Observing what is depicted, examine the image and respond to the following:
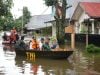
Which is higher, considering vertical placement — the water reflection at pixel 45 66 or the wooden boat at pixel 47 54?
the wooden boat at pixel 47 54

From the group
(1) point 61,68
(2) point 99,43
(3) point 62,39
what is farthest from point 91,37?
(1) point 61,68

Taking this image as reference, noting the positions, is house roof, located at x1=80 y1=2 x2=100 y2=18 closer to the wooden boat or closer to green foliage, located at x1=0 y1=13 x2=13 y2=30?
green foliage, located at x1=0 y1=13 x2=13 y2=30

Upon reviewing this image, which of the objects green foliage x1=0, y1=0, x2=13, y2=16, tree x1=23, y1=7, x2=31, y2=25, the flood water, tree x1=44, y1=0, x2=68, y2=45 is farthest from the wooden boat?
tree x1=23, y1=7, x2=31, y2=25

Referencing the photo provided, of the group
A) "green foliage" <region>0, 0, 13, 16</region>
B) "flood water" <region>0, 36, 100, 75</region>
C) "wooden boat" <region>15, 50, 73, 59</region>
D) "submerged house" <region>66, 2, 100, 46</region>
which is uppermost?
"green foliage" <region>0, 0, 13, 16</region>

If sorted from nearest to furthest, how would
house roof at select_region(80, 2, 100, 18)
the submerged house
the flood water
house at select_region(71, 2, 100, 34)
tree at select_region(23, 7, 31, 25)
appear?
the flood water < the submerged house < house roof at select_region(80, 2, 100, 18) < house at select_region(71, 2, 100, 34) < tree at select_region(23, 7, 31, 25)

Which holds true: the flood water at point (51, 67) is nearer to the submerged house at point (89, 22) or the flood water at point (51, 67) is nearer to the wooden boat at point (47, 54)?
the wooden boat at point (47, 54)

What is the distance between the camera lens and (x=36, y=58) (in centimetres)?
2334

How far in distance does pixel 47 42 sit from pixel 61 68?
173 inches

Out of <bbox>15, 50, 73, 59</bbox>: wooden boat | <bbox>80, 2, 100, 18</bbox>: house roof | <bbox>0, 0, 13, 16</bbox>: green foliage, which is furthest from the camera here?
<bbox>0, 0, 13, 16</bbox>: green foliage

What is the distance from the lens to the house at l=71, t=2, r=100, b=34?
37562 millimetres

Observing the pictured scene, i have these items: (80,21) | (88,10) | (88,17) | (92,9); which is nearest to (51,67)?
(88,17)

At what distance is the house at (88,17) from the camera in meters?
37.6

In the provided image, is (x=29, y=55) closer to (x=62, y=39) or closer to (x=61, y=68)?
(x=61, y=68)

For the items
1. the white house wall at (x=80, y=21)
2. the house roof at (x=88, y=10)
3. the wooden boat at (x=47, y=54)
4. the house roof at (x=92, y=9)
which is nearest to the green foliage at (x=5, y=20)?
the white house wall at (x=80, y=21)
